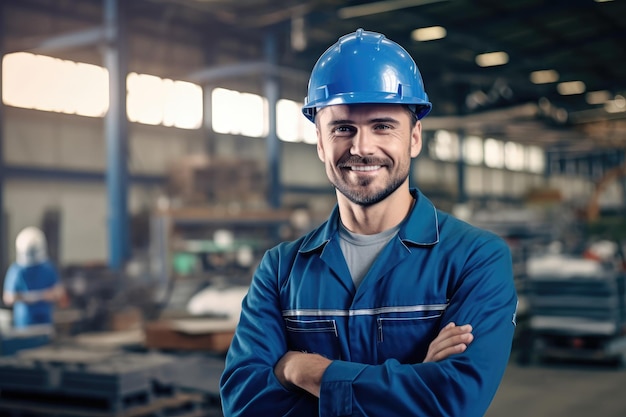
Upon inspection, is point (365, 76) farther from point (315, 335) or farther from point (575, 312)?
point (575, 312)

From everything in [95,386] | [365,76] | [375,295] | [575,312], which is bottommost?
[575,312]

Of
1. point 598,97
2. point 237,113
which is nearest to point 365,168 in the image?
point 237,113

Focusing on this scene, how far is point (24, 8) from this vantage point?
1318cm

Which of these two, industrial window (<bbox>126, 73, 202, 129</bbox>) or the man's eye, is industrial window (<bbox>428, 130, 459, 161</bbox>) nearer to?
industrial window (<bbox>126, 73, 202, 129</bbox>)

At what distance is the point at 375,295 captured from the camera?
5.77 feet

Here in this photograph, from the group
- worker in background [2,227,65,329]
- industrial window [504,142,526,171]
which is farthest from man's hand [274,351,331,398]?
industrial window [504,142,526,171]

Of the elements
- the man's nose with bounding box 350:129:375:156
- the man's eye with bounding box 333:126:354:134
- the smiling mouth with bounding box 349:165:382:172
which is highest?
the man's eye with bounding box 333:126:354:134

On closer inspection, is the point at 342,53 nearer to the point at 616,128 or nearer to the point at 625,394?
the point at 625,394

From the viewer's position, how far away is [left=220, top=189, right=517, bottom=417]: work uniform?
1.65m

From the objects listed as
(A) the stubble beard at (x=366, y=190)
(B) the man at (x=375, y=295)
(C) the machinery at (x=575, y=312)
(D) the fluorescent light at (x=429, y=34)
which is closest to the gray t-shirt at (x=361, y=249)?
(B) the man at (x=375, y=295)

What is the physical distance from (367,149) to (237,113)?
15.7m

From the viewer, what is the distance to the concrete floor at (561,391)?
19.5ft

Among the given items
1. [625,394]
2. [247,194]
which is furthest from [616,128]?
[625,394]

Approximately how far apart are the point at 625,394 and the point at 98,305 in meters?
6.11
